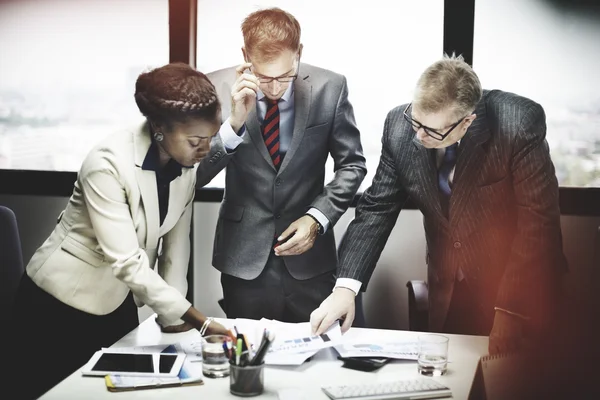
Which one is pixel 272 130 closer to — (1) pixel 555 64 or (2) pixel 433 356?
(2) pixel 433 356

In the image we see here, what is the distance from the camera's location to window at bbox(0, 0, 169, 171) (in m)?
3.93

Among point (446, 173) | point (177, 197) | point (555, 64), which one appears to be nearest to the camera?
point (177, 197)

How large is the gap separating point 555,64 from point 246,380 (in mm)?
2556

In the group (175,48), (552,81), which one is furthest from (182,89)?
(552,81)

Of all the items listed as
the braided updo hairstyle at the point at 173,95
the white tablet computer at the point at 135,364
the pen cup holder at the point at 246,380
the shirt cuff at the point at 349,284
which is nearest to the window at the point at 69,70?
the braided updo hairstyle at the point at 173,95

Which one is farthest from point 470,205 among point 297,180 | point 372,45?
point 372,45

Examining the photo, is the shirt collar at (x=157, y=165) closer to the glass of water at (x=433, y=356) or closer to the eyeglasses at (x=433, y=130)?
the eyeglasses at (x=433, y=130)

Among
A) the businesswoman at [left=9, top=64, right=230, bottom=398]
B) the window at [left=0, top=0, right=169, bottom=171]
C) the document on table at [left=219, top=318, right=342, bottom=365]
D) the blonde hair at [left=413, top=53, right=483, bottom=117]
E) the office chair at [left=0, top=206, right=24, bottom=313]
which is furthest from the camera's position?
the window at [left=0, top=0, right=169, bottom=171]

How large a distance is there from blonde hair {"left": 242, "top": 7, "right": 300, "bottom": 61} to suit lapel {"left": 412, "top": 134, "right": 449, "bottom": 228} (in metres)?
0.56

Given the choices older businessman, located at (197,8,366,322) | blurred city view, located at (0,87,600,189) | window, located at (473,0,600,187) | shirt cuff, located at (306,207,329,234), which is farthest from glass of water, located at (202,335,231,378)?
window, located at (473,0,600,187)

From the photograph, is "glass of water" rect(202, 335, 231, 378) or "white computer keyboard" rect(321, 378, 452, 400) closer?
"white computer keyboard" rect(321, 378, 452, 400)

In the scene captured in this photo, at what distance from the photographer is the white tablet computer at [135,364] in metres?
1.88

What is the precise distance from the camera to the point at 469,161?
242 centimetres

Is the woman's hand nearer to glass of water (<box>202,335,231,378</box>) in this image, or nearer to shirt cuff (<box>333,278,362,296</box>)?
glass of water (<box>202,335,231,378</box>)
